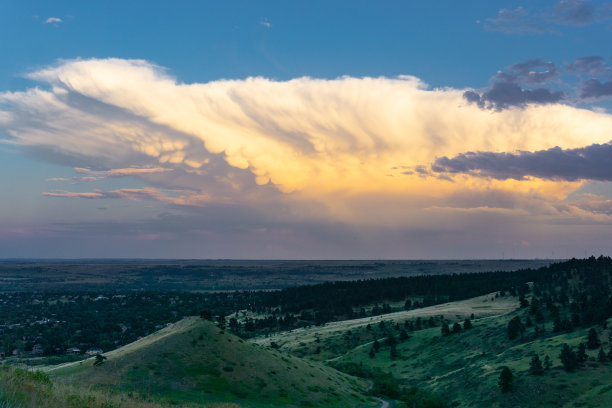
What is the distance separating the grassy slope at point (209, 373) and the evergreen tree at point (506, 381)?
19.9 m

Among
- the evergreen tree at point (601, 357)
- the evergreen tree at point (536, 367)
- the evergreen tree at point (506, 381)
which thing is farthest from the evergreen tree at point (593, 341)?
the evergreen tree at point (506, 381)

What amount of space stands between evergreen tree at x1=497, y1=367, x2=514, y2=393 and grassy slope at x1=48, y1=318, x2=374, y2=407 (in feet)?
65.2

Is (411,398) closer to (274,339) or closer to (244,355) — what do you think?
(244,355)

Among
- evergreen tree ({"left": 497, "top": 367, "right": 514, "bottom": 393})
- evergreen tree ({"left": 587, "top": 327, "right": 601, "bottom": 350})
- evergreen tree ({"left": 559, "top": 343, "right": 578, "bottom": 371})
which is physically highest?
evergreen tree ({"left": 587, "top": 327, "right": 601, "bottom": 350})

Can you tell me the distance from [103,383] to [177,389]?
8050mm

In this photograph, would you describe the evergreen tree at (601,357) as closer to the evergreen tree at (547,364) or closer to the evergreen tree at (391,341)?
the evergreen tree at (547,364)

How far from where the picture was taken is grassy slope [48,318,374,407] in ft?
167

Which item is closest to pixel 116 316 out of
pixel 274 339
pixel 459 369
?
pixel 274 339

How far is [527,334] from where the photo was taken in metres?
94.0

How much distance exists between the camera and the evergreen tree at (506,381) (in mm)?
65812

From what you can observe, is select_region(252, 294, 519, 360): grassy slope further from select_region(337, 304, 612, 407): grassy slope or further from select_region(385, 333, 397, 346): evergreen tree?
select_region(337, 304, 612, 407): grassy slope

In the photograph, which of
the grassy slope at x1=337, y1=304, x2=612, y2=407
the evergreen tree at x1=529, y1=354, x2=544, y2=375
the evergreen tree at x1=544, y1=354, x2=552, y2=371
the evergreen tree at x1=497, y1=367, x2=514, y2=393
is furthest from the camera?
the evergreen tree at x1=544, y1=354, x2=552, y2=371

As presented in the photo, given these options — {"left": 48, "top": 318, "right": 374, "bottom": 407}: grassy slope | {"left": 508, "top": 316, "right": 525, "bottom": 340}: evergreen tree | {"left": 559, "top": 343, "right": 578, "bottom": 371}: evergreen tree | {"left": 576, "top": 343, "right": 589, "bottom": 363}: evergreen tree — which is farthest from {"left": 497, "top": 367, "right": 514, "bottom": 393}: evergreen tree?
{"left": 508, "top": 316, "right": 525, "bottom": 340}: evergreen tree

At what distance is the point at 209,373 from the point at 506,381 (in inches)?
1746
